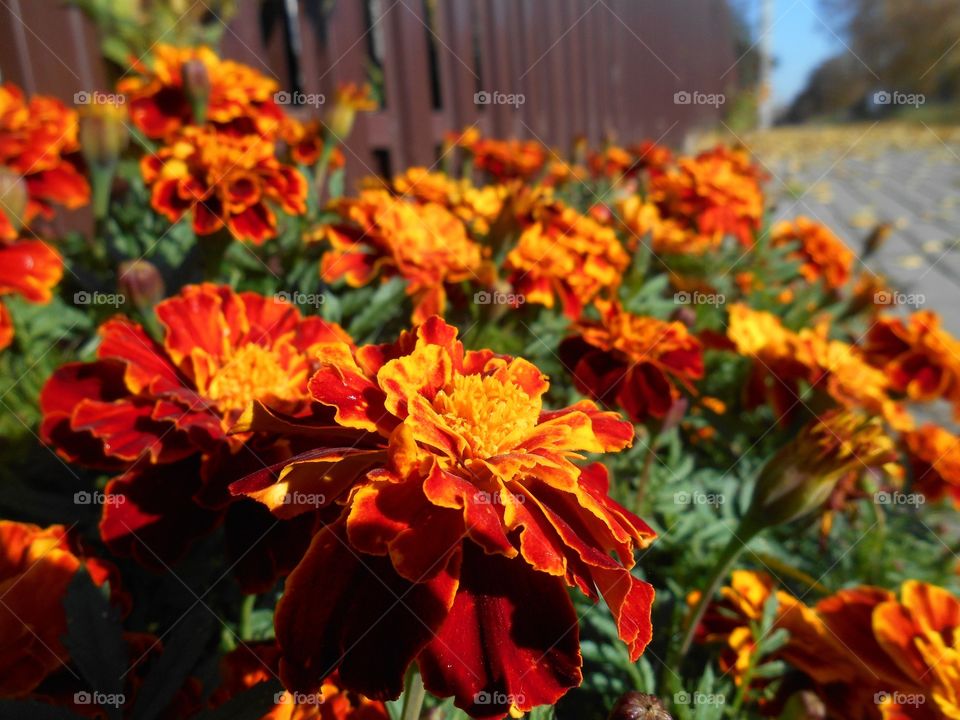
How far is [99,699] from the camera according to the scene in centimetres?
51

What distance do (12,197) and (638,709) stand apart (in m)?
0.97

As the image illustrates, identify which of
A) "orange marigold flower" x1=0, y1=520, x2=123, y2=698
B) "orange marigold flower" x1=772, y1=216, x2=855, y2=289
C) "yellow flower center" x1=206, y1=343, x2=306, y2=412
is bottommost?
"orange marigold flower" x1=0, y1=520, x2=123, y2=698

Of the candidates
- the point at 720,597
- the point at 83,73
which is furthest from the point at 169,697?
the point at 83,73

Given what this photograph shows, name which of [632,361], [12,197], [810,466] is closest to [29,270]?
[12,197]

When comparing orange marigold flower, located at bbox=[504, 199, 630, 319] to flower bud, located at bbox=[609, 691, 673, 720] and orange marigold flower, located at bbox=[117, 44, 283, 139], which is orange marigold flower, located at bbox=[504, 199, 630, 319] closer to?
orange marigold flower, located at bbox=[117, 44, 283, 139]

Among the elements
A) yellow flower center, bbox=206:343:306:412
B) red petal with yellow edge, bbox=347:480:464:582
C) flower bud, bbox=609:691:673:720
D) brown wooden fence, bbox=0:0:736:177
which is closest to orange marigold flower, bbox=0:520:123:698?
yellow flower center, bbox=206:343:306:412

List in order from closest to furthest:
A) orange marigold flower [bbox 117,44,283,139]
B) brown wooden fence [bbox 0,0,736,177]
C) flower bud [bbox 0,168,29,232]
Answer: flower bud [bbox 0,168,29,232] < orange marigold flower [bbox 117,44,283,139] < brown wooden fence [bbox 0,0,736,177]

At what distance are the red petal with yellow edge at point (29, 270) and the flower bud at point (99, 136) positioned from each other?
0.23 meters

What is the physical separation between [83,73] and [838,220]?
4.70m

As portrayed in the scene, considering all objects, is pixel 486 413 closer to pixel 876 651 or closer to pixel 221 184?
→ pixel 876 651

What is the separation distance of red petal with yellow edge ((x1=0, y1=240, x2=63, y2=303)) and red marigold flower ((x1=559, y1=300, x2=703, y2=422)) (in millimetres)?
663

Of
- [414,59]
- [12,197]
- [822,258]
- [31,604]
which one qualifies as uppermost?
[414,59]

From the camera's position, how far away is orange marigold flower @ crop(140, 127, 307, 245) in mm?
954

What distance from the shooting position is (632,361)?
92 centimetres
